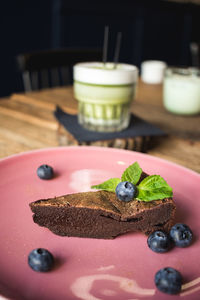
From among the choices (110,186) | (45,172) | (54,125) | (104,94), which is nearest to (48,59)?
(54,125)

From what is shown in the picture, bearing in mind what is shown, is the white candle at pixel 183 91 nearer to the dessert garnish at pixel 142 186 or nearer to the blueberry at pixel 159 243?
the dessert garnish at pixel 142 186

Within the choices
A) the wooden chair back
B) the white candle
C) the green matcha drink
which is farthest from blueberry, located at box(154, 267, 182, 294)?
the wooden chair back

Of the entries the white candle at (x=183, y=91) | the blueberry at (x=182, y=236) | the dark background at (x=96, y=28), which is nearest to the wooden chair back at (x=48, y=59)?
the white candle at (x=183, y=91)

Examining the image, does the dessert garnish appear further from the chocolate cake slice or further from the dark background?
the dark background

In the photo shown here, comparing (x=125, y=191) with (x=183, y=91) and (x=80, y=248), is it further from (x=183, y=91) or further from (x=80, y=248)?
(x=183, y=91)

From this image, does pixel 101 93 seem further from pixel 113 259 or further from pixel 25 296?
pixel 25 296

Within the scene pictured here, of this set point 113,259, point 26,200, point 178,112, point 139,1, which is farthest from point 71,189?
point 139,1
